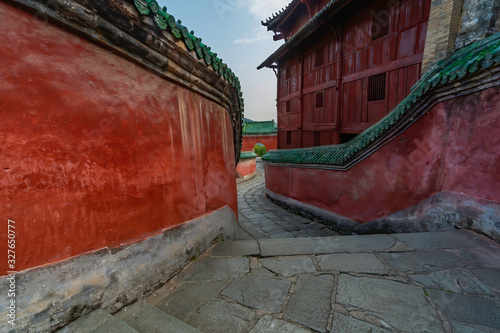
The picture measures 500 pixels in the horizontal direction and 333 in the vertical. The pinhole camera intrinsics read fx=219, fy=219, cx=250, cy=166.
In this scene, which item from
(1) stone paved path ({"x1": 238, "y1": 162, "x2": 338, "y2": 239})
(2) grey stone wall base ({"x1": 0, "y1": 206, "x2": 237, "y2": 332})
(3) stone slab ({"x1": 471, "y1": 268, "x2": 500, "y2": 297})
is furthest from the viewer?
(1) stone paved path ({"x1": 238, "y1": 162, "x2": 338, "y2": 239})

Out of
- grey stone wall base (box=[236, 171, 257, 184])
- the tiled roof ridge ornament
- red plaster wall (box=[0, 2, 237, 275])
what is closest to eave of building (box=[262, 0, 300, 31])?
the tiled roof ridge ornament

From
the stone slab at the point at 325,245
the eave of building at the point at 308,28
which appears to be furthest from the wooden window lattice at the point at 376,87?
the stone slab at the point at 325,245

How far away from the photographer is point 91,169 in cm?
163

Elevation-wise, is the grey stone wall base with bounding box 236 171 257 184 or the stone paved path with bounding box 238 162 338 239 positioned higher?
the grey stone wall base with bounding box 236 171 257 184

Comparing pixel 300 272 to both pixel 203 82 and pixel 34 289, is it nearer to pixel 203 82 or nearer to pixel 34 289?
pixel 34 289

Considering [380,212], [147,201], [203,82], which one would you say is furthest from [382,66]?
[147,201]

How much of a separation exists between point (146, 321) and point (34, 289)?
0.72 metres

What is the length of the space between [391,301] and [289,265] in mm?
958

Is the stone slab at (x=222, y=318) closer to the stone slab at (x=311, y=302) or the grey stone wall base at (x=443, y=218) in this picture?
the stone slab at (x=311, y=302)

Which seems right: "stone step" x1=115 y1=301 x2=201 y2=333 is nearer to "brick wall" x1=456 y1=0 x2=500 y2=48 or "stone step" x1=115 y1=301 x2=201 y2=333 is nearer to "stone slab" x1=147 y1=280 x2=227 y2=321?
"stone slab" x1=147 y1=280 x2=227 y2=321

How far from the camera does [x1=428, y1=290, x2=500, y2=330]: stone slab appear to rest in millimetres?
1567

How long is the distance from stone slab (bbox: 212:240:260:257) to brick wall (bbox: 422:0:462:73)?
5080 millimetres

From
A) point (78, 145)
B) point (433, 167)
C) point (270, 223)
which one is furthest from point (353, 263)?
point (270, 223)

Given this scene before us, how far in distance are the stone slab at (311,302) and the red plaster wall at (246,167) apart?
36.5ft
